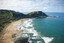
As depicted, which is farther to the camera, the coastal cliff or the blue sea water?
the blue sea water

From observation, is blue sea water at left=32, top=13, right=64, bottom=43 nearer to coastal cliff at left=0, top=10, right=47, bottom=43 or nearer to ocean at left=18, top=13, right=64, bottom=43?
ocean at left=18, top=13, right=64, bottom=43

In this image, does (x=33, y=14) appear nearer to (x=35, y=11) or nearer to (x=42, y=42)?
(x=35, y=11)

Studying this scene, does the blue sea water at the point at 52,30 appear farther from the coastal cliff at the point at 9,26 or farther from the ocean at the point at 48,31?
the coastal cliff at the point at 9,26

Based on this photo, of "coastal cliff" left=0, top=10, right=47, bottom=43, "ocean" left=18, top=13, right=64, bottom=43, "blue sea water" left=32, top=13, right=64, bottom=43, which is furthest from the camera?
"blue sea water" left=32, top=13, right=64, bottom=43

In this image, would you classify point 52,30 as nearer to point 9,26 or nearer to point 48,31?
point 48,31

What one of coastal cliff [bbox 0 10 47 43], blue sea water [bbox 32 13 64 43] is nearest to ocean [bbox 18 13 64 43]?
blue sea water [bbox 32 13 64 43]

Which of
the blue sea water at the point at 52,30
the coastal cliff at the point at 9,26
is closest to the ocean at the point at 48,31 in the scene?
the blue sea water at the point at 52,30

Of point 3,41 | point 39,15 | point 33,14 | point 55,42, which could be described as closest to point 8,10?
point 33,14

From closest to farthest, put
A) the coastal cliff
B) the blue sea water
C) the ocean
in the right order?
1. the ocean
2. the coastal cliff
3. the blue sea water

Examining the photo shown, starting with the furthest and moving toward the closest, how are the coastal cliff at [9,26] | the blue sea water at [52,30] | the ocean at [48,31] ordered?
1. the blue sea water at [52,30]
2. the coastal cliff at [9,26]
3. the ocean at [48,31]

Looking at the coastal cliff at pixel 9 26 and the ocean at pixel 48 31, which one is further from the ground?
the coastal cliff at pixel 9 26

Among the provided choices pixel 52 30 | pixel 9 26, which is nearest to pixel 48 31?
pixel 52 30
